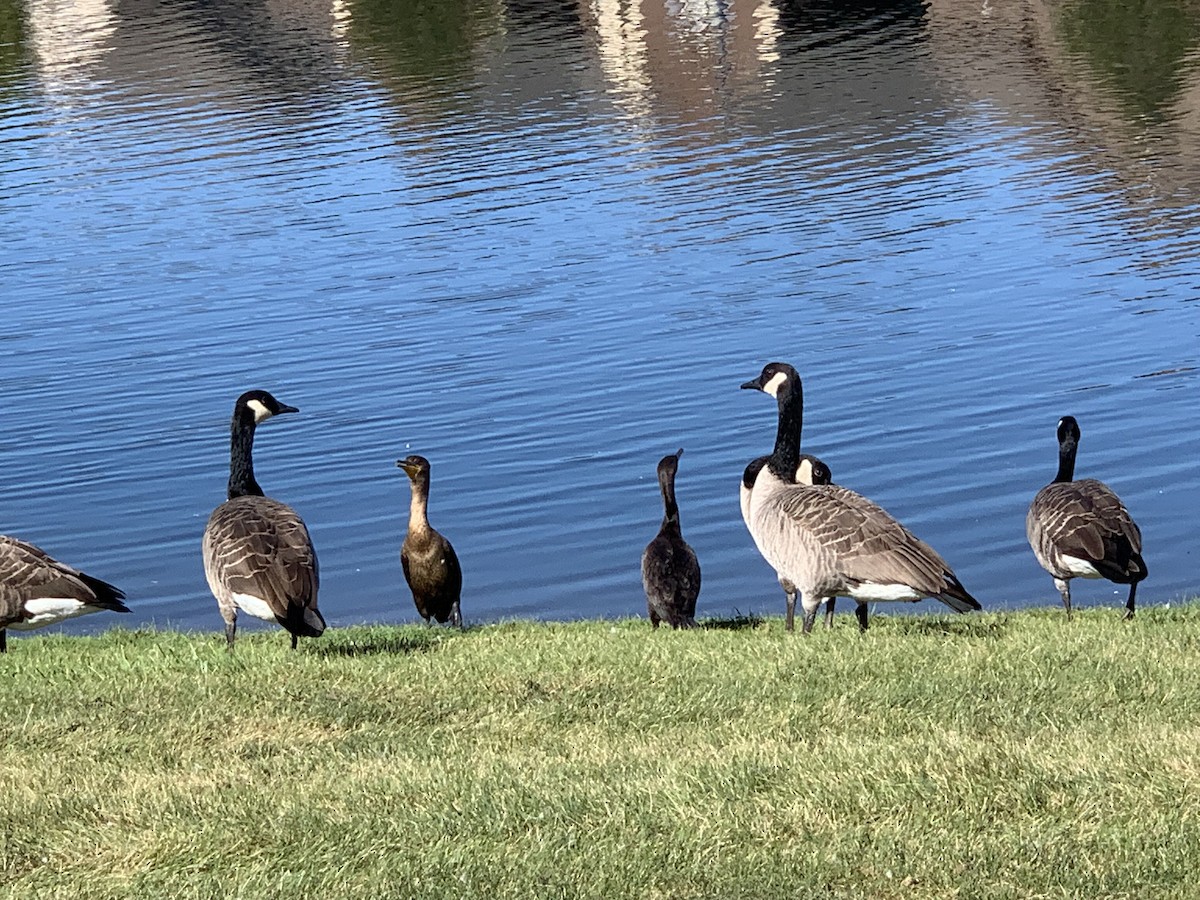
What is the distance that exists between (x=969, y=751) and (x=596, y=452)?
14769 mm

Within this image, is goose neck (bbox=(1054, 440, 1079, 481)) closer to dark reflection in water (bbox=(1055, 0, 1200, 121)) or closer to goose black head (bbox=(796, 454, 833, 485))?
goose black head (bbox=(796, 454, 833, 485))

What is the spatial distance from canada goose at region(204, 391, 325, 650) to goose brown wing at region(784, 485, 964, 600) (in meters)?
3.81

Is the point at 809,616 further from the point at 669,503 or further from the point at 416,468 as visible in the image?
the point at 416,468

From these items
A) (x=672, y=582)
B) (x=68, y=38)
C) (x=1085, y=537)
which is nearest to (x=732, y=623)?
(x=672, y=582)

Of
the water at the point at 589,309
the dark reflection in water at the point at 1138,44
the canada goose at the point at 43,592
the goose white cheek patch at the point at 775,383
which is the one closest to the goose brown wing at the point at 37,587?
the canada goose at the point at 43,592

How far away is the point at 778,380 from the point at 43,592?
716cm

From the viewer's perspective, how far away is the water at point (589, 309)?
845 inches

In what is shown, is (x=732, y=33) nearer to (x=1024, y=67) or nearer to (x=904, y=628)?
(x=1024, y=67)

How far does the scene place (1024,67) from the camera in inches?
2557

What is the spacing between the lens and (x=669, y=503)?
16062 millimetres

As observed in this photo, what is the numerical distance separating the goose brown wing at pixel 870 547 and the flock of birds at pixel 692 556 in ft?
0.03

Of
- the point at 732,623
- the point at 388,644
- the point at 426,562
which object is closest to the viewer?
the point at 388,644

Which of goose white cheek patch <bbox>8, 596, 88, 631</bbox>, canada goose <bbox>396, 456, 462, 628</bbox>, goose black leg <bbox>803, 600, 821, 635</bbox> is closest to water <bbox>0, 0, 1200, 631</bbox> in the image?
canada goose <bbox>396, 456, 462, 628</bbox>

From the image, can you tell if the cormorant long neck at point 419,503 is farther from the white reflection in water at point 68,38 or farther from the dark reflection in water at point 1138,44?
the white reflection in water at point 68,38
